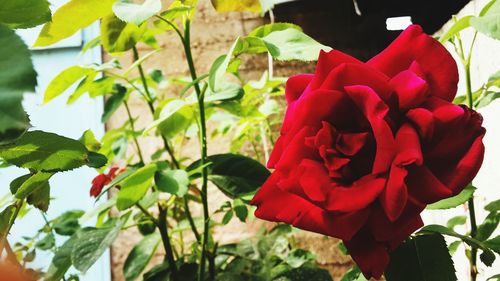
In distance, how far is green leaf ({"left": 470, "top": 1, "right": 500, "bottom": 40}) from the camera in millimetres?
456

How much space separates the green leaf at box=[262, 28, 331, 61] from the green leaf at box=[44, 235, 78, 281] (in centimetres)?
40

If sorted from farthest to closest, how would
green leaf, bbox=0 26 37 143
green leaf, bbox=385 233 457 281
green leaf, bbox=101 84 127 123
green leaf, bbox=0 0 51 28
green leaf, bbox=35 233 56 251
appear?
1. green leaf, bbox=35 233 56 251
2. green leaf, bbox=101 84 127 123
3. green leaf, bbox=385 233 457 281
4. green leaf, bbox=0 0 51 28
5. green leaf, bbox=0 26 37 143

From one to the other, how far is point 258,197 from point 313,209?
0.05m

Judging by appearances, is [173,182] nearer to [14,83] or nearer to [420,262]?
[420,262]

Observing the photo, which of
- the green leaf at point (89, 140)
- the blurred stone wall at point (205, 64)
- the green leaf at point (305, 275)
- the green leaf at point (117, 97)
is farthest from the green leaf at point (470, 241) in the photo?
the blurred stone wall at point (205, 64)

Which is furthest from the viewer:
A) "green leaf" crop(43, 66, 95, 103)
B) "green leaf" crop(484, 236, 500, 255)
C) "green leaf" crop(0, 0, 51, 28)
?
"green leaf" crop(43, 66, 95, 103)

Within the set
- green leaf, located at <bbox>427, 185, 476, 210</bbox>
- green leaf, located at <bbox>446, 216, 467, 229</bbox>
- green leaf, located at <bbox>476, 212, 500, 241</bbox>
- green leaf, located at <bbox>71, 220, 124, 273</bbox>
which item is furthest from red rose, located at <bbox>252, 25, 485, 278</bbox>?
green leaf, located at <bbox>446, 216, 467, 229</bbox>

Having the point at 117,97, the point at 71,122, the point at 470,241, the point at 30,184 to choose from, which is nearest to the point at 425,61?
the point at 470,241

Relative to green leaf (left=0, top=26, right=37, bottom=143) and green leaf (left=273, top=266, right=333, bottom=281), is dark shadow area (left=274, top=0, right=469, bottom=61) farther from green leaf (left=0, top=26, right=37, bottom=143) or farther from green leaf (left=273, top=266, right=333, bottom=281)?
green leaf (left=0, top=26, right=37, bottom=143)

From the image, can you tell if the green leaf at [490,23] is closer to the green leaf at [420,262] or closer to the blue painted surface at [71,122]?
the green leaf at [420,262]

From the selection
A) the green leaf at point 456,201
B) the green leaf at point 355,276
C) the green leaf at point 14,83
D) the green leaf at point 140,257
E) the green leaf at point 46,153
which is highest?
the green leaf at point 14,83

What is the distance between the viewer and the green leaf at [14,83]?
22cm

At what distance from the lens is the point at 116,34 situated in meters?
0.67

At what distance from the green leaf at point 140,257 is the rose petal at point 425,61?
0.62 m
